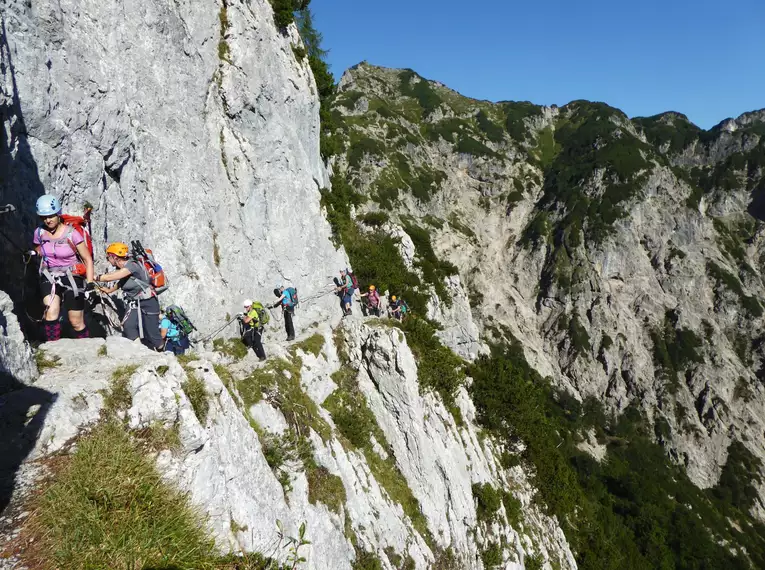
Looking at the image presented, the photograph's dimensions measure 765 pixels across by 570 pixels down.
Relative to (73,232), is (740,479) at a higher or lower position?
lower

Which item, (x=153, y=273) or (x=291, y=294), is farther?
(x=291, y=294)

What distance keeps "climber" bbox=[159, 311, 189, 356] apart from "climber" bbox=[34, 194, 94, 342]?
2918 mm

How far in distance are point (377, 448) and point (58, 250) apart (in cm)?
1486

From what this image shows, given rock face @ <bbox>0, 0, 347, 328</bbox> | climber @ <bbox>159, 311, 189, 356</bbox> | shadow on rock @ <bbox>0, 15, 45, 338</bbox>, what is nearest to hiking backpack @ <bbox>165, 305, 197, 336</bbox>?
climber @ <bbox>159, 311, 189, 356</bbox>

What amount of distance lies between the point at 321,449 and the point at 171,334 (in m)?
6.14

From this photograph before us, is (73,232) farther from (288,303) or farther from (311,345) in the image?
(311,345)

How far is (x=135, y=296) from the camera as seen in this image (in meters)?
10.5

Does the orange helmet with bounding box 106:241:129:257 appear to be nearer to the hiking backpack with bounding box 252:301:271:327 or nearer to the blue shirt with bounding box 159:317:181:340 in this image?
the blue shirt with bounding box 159:317:181:340

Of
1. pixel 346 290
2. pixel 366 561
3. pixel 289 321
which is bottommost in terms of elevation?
pixel 366 561

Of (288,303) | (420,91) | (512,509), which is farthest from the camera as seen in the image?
(420,91)

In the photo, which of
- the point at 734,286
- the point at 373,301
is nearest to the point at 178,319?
the point at 373,301

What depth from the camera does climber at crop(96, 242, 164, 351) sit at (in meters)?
9.97

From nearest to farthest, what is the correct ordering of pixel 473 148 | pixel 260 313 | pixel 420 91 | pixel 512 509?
1. pixel 260 313
2. pixel 512 509
3. pixel 473 148
4. pixel 420 91

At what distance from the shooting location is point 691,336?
102125mm
